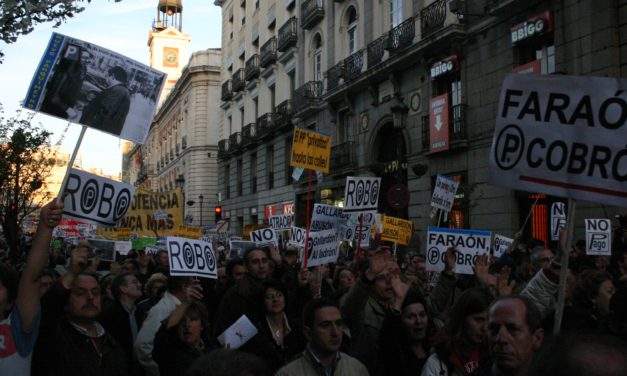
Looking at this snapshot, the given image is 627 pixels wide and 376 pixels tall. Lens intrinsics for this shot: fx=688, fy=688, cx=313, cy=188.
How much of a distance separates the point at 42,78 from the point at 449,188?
335 inches

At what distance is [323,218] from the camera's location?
36.8ft

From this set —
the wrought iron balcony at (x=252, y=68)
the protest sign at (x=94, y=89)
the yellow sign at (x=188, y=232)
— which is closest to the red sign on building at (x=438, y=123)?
the yellow sign at (x=188, y=232)

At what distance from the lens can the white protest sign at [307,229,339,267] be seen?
894 cm

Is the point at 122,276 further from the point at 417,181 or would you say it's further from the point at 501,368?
the point at 417,181

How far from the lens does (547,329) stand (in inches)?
179

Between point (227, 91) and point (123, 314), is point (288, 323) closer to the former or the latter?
point (123, 314)

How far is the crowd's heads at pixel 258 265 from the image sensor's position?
22.0 feet

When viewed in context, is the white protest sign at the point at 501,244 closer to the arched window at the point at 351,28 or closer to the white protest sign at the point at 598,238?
the white protest sign at the point at 598,238

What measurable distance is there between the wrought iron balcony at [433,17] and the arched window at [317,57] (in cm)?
975

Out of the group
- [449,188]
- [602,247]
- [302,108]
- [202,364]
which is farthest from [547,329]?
[302,108]

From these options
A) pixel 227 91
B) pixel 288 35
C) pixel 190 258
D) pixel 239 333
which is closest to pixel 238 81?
pixel 227 91

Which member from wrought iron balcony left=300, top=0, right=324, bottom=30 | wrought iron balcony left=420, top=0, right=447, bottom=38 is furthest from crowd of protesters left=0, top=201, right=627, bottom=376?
wrought iron balcony left=300, top=0, right=324, bottom=30

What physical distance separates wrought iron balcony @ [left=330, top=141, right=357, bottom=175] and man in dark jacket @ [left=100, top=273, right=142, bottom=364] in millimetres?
19646

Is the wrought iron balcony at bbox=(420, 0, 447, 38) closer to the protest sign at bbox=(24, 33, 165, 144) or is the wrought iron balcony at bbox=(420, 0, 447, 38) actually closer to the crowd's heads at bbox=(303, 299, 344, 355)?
the protest sign at bbox=(24, 33, 165, 144)
